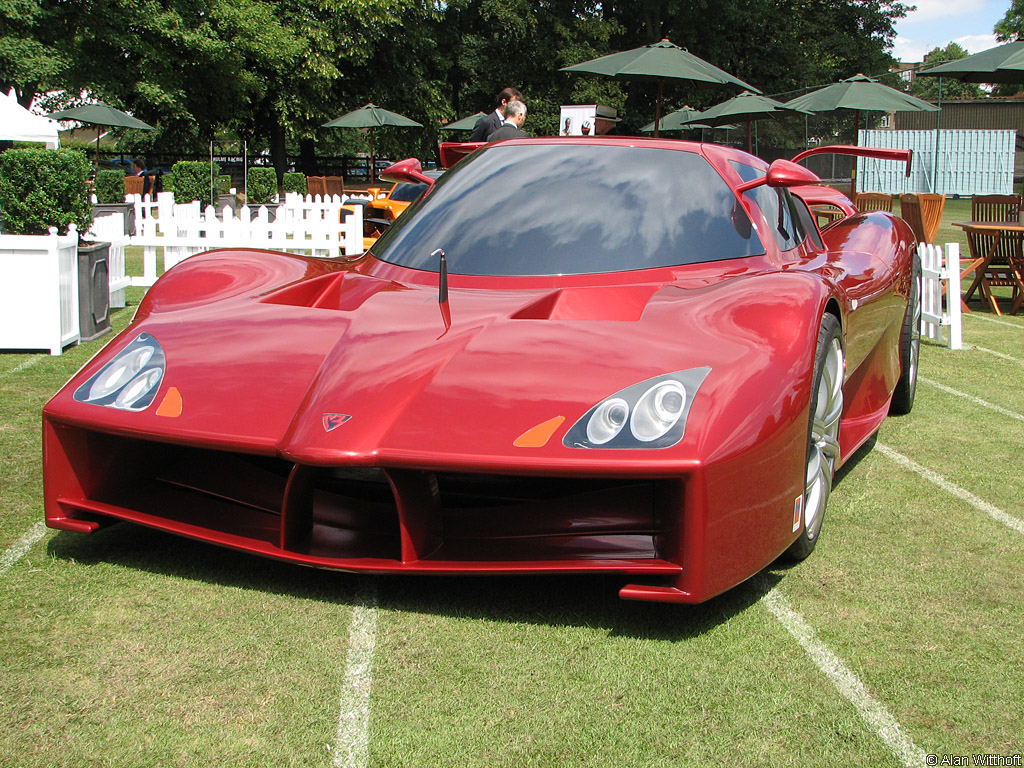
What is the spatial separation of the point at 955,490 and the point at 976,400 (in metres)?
2.00

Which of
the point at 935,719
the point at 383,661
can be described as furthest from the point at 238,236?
the point at 935,719

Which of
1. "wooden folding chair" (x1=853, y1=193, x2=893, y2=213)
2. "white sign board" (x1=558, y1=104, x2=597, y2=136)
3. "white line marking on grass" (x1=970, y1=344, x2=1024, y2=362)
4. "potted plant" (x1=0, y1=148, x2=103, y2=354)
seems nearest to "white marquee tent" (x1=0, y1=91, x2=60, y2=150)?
"white sign board" (x1=558, y1=104, x2=597, y2=136)

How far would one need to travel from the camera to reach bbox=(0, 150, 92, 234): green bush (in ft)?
22.3

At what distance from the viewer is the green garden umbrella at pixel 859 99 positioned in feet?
51.8

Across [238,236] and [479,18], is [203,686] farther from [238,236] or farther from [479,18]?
[479,18]

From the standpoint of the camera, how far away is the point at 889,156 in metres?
4.16

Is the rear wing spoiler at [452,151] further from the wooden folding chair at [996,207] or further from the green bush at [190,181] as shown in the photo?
the green bush at [190,181]

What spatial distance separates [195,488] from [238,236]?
21.3 ft

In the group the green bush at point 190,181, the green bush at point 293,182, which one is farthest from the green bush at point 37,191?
the green bush at point 293,182

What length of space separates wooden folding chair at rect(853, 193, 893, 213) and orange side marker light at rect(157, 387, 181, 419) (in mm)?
9494

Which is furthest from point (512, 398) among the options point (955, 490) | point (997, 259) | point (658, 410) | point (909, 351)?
point (997, 259)

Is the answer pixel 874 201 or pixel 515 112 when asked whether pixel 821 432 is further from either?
pixel 874 201

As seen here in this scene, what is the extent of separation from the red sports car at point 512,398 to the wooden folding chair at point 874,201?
8.16 metres

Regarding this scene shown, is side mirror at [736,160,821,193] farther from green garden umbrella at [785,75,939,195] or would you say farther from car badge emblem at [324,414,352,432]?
green garden umbrella at [785,75,939,195]
